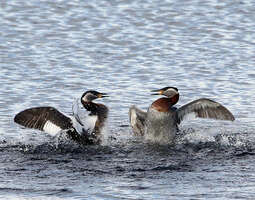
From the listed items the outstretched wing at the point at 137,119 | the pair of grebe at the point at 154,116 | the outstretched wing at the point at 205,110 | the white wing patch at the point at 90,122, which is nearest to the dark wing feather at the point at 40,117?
the pair of grebe at the point at 154,116

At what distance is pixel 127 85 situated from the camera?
680 inches

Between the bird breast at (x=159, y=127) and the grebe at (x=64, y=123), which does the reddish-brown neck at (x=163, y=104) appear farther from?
the grebe at (x=64, y=123)

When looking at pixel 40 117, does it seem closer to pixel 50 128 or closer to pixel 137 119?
pixel 50 128

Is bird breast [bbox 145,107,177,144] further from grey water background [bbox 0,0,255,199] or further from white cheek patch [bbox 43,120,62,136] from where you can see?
white cheek patch [bbox 43,120,62,136]

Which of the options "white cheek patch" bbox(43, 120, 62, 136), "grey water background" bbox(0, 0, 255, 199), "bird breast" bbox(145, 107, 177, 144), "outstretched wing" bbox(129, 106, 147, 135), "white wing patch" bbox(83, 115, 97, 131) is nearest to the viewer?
"grey water background" bbox(0, 0, 255, 199)

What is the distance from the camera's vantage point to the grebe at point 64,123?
13.1 meters

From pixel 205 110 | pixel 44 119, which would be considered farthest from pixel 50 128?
pixel 205 110

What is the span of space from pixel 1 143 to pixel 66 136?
1.08 meters

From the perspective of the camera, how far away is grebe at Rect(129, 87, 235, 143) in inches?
556

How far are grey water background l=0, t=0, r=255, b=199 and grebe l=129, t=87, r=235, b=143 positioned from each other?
23 centimetres

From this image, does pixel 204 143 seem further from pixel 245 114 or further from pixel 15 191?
pixel 15 191

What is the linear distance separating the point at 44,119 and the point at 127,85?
4318mm

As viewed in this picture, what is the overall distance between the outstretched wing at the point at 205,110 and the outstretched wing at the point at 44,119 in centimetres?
218

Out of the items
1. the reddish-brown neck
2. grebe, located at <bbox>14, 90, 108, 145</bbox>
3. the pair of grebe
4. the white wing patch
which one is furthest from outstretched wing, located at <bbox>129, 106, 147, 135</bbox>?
the white wing patch
